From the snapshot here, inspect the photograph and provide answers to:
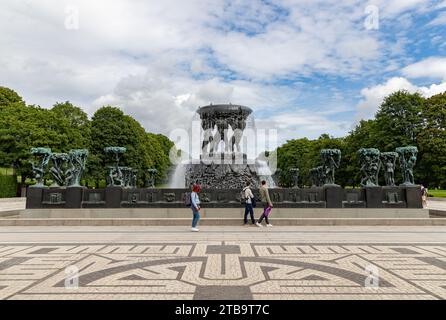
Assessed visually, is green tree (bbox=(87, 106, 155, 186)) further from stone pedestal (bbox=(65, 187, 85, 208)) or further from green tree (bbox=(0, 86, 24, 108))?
stone pedestal (bbox=(65, 187, 85, 208))

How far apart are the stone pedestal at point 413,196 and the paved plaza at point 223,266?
5.70 meters

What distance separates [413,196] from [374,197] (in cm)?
207

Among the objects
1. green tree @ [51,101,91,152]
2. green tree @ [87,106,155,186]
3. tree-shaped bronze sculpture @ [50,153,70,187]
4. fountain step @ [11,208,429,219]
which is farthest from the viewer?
green tree @ [87,106,155,186]

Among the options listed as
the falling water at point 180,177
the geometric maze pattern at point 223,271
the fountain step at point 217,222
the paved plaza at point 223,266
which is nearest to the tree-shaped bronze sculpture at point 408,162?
the fountain step at point 217,222

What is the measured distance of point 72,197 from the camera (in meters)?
17.8

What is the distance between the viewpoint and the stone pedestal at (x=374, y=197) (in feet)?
58.6

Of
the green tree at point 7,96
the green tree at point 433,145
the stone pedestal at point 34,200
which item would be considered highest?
the green tree at point 7,96

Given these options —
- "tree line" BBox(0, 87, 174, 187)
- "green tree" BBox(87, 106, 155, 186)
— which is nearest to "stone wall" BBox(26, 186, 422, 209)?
"tree line" BBox(0, 87, 174, 187)

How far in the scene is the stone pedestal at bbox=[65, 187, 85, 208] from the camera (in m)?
17.8

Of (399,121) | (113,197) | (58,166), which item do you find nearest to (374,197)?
(113,197)

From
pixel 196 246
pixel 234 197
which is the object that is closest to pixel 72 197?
pixel 234 197

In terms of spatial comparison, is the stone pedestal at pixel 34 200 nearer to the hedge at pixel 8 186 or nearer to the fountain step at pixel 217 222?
the fountain step at pixel 217 222

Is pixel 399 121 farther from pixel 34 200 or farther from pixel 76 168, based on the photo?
pixel 34 200

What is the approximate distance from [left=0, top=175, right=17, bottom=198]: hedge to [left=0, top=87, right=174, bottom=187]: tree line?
3.90ft
